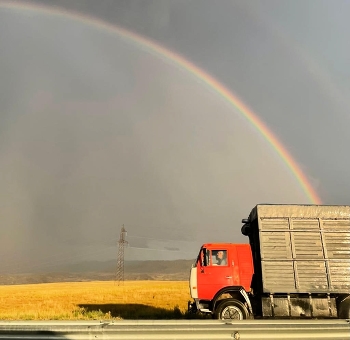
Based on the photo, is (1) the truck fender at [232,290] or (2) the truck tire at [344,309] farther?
(1) the truck fender at [232,290]

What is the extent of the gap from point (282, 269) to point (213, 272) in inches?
99.2

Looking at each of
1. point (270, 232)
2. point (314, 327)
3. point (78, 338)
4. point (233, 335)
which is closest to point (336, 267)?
point (270, 232)

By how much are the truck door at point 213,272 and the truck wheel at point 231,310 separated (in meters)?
0.91

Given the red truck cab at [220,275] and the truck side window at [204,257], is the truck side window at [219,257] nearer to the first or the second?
the red truck cab at [220,275]

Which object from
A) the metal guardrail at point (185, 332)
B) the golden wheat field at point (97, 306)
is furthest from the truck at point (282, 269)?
the metal guardrail at point (185, 332)

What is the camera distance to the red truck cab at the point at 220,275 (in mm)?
13664

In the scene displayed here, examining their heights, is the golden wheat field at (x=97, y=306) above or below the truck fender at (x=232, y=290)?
below

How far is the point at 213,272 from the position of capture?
14.0 metres

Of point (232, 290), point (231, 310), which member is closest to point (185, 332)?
point (231, 310)

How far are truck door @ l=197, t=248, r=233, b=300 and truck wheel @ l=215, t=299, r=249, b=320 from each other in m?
0.91

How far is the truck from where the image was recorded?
1310 centimetres

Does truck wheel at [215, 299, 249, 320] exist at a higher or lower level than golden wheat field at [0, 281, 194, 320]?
higher

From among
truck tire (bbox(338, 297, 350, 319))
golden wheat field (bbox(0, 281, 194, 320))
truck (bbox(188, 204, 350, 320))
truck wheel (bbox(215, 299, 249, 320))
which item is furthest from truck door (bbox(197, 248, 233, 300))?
truck tire (bbox(338, 297, 350, 319))

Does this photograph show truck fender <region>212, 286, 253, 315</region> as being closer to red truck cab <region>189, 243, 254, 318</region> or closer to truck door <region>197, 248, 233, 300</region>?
red truck cab <region>189, 243, 254, 318</region>
